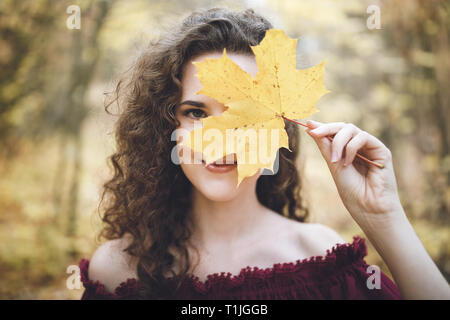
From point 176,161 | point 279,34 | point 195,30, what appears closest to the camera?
point 279,34

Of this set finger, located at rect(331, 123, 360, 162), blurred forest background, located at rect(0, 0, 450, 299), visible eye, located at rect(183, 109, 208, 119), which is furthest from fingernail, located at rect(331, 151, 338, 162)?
blurred forest background, located at rect(0, 0, 450, 299)

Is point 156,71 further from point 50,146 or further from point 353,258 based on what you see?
point 50,146

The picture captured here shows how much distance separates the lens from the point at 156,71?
112cm

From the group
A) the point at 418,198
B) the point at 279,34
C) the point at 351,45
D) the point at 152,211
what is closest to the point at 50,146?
the point at 152,211

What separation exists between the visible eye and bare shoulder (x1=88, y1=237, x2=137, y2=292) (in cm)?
65

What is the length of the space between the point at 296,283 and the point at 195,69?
0.86m

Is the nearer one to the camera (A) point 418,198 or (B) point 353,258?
(B) point 353,258

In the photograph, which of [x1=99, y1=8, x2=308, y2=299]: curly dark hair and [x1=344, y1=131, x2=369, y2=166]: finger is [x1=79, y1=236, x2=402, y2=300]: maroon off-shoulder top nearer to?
[x1=99, y1=8, x2=308, y2=299]: curly dark hair

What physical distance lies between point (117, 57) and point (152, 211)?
2.69 metres

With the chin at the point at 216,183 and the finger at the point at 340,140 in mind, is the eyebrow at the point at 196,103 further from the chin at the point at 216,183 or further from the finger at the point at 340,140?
the finger at the point at 340,140

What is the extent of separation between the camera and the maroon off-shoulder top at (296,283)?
106cm

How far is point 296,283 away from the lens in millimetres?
1071

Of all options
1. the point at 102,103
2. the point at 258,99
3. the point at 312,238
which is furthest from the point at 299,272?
the point at 102,103

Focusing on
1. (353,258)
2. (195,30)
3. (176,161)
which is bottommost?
(353,258)
